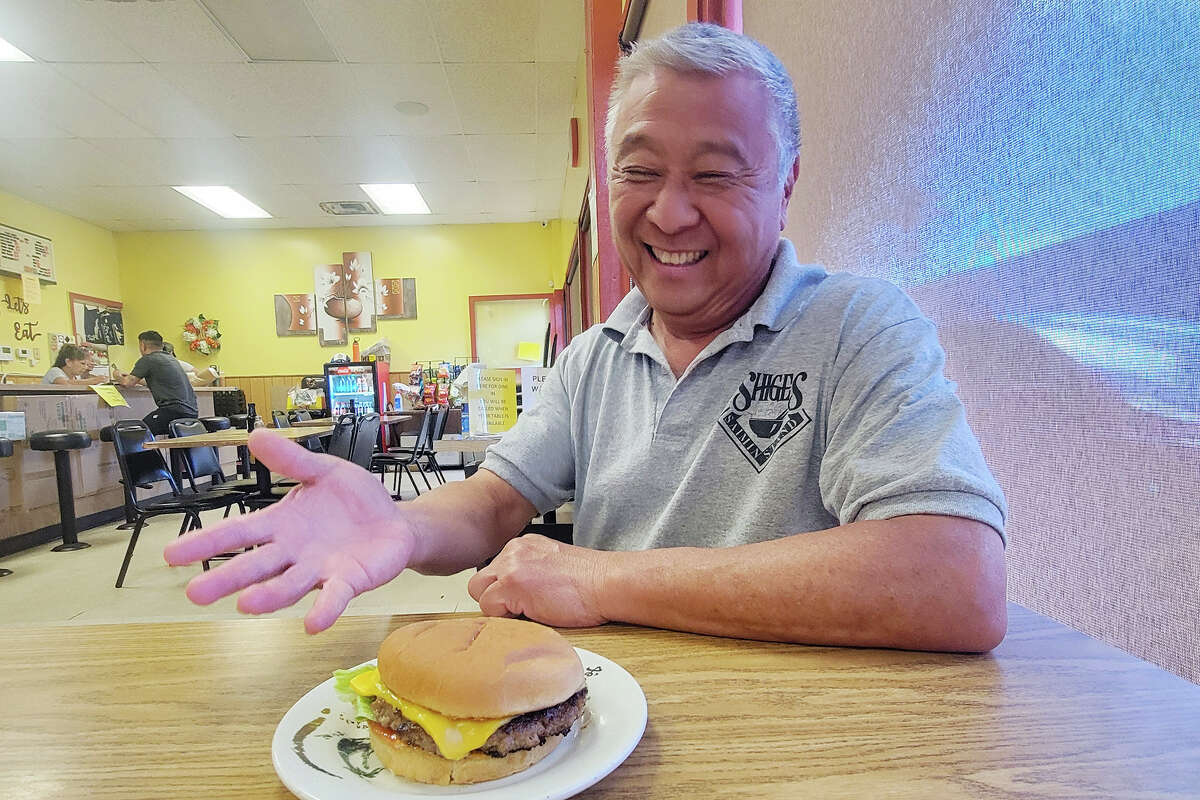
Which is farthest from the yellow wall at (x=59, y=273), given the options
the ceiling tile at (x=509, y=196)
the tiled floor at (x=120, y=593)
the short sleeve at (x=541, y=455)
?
the short sleeve at (x=541, y=455)

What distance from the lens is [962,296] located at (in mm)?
1076

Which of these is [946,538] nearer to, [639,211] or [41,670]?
[639,211]

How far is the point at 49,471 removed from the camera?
185 inches

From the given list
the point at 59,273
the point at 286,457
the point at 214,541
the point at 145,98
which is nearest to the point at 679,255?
the point at 286,457

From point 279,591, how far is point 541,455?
67 centimetres

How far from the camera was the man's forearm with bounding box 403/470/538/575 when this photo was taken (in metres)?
0.98

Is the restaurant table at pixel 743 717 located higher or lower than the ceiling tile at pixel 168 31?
lower

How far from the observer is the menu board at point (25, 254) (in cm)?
704

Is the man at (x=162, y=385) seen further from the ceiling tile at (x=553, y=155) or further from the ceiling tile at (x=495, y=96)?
the ceiling tile at (x=553, y=155)

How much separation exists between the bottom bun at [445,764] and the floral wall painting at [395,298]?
372 inches

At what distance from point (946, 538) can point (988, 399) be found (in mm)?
431

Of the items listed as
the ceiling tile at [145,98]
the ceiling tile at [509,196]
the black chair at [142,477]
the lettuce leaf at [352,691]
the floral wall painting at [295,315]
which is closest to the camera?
the lettuce leaf at [352,691]

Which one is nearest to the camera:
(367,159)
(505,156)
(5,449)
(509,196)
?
(5,449)

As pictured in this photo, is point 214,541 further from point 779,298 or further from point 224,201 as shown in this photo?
point 224,201
